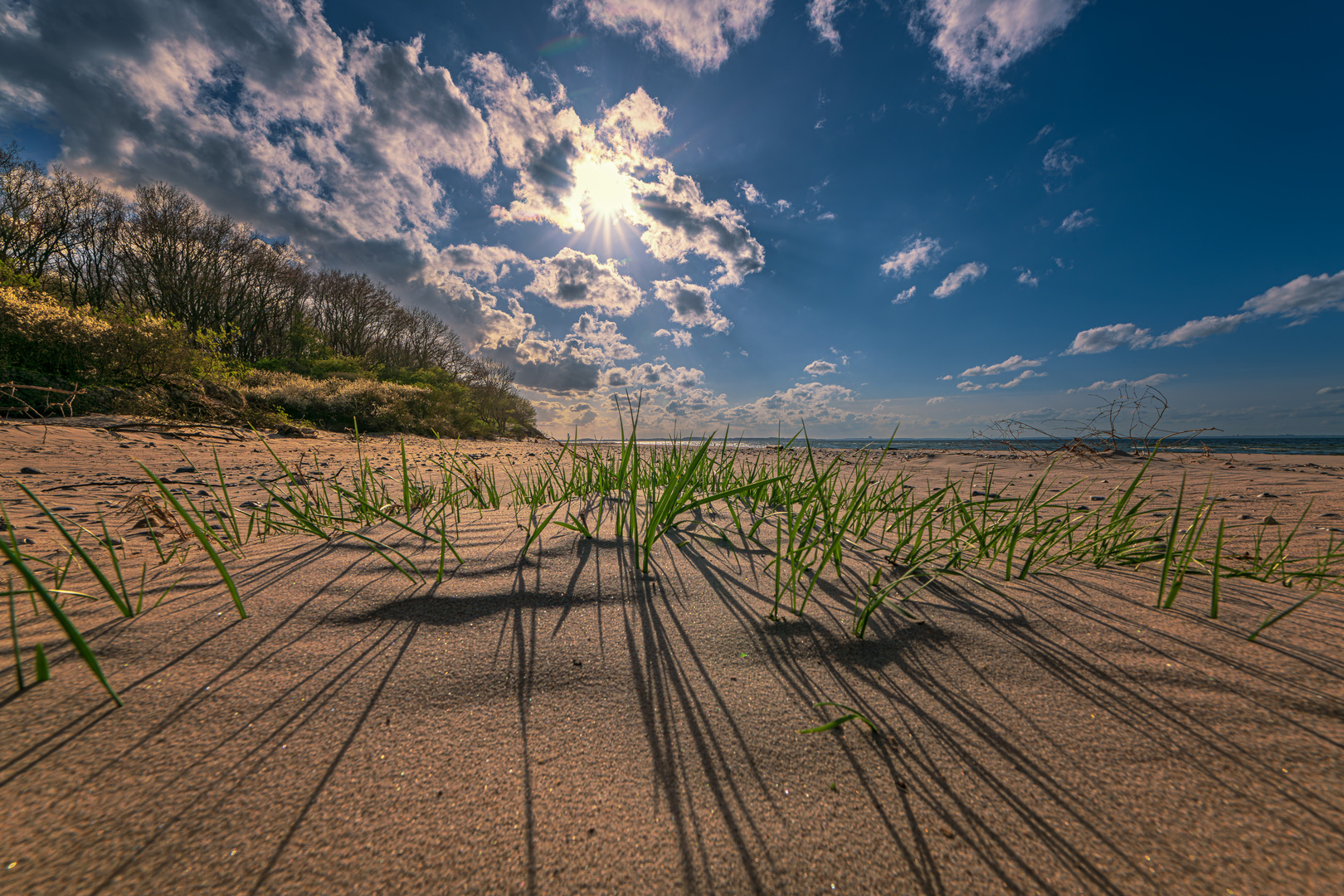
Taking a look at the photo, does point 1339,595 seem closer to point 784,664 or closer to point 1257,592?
point 1257,592

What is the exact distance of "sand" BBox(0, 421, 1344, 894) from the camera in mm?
623

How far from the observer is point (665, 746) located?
84 centimetres

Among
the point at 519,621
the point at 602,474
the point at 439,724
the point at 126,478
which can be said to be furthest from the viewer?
the point at 126,478

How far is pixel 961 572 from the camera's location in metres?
1.53

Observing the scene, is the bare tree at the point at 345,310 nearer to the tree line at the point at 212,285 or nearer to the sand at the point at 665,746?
the tree line at the point at 212,285

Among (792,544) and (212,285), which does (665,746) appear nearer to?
(792,544)

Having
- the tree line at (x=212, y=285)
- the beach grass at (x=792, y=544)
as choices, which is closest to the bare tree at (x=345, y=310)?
the tree line at (x=212, y=285)

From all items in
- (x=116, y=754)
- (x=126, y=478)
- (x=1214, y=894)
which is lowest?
(x=1214, y=894)


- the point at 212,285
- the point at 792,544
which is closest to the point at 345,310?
the point at 212,285

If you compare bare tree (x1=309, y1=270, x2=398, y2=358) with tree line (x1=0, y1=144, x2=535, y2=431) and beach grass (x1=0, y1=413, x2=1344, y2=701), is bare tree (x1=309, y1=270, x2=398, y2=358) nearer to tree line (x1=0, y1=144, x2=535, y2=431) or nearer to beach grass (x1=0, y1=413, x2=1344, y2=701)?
tree line (x1=0, y1=144, x2=535, y2=431)

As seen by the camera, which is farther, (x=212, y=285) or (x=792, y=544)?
(x=212, y=285)

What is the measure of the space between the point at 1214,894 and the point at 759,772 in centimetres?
62

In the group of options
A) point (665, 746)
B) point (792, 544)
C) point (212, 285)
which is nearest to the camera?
point (665, 746)

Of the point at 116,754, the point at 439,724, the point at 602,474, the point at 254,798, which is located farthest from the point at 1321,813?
the point at 602,474
